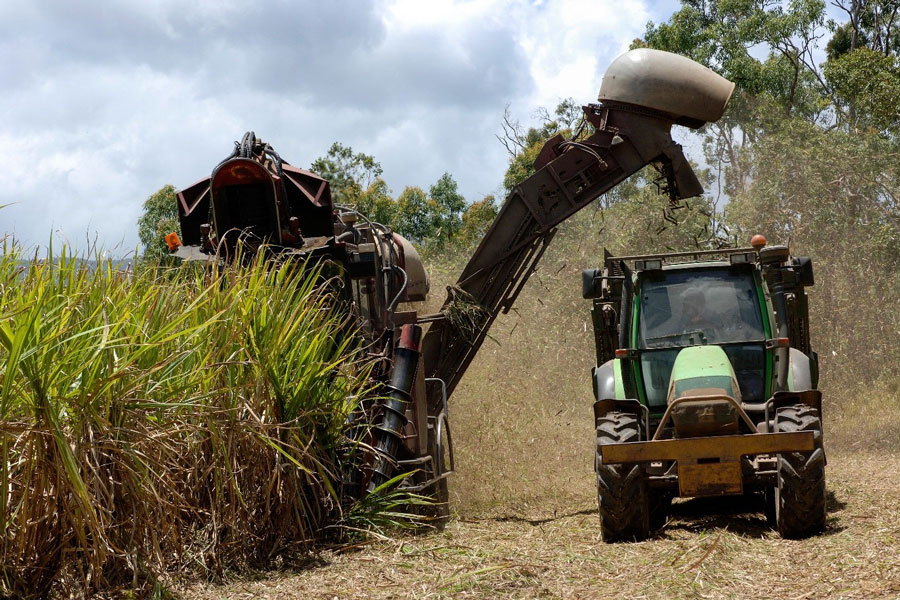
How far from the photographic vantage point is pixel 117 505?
4.71 metres

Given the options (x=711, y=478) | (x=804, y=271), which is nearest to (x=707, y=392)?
(x=711, y=478)

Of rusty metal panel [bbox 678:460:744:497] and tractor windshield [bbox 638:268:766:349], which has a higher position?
tractor windshield [bbox 638:268:766:349]

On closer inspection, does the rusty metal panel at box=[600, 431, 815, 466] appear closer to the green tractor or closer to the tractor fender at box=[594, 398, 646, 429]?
the green tractor

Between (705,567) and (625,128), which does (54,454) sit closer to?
(705,567)

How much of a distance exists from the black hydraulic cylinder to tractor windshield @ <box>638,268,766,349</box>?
6.09 ft

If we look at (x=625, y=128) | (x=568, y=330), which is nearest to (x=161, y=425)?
(x=625, y=128)

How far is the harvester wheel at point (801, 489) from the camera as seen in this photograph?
21.3 ft

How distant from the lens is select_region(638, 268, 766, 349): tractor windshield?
768 centimetres

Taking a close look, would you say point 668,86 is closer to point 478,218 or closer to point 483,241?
A: point 483,241

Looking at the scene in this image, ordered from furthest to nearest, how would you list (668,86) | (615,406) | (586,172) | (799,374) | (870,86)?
(870,86) < (586,172) < (668,86) < (799,374) < (615,406)

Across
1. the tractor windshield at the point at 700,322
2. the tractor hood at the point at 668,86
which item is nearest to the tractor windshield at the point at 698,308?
the tractor windshield at the point at 700,322

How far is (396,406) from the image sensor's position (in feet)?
22.4

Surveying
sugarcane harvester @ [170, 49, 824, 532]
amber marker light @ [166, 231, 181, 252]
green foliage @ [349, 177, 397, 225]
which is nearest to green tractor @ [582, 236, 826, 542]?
sugarcane harvester @ [170, 49, 824, 532]

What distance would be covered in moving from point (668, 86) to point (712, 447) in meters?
3.94
